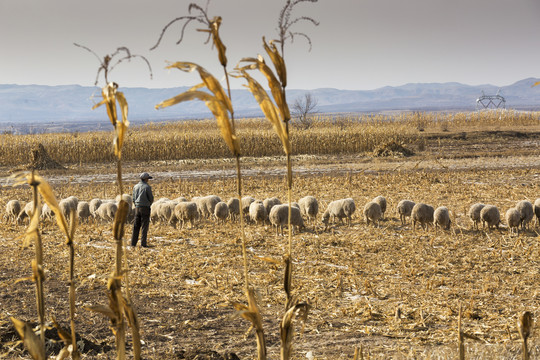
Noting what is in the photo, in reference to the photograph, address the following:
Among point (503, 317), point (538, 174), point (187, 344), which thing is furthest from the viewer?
point (538, 174)

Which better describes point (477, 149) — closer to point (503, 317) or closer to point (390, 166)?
point (390, 166)

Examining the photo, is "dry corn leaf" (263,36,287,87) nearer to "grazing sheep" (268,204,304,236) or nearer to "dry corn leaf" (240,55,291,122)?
"dry corn leaf" (240,55,291,122)

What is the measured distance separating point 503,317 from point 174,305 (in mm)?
4763

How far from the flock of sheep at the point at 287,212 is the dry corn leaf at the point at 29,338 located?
982cm

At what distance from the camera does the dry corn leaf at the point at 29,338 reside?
2.47 meters

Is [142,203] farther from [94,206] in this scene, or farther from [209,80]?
[209,80]

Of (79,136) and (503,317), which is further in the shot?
(79,136)

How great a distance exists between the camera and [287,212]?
1298 centimetres

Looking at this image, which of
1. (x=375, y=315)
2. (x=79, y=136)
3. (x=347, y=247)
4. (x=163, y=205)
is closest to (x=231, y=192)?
(x=163, y=205)

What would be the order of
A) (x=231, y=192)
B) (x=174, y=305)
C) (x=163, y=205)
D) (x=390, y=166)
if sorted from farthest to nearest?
(x=390, y=166) → (x=231, y=192) → (x=163, y=205) → (x=174, y=305)

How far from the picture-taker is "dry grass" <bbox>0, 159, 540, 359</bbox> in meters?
6.98

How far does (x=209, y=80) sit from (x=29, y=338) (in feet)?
4.53

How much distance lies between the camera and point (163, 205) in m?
14.5

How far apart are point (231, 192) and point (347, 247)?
8709 millimetres
